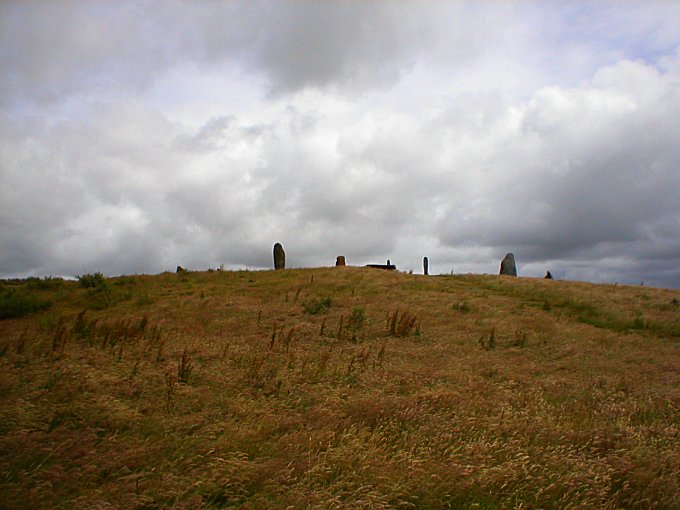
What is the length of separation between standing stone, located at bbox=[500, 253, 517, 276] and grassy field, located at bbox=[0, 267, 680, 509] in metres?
18.4

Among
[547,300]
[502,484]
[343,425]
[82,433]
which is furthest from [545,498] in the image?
[547,300]

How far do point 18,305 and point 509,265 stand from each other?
1061 inches

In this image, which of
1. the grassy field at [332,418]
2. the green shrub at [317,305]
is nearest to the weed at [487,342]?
the grassy field at [332,418]

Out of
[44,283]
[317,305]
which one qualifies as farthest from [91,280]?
[317,305]

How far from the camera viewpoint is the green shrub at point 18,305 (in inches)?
588

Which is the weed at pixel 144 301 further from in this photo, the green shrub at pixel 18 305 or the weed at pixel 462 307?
the weed at pixel 462 307

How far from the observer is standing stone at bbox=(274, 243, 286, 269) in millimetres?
29594

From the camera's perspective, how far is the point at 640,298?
66.8 ft

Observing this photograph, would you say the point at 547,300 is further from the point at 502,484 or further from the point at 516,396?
the point at 502,484

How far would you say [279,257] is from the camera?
29.8 metres

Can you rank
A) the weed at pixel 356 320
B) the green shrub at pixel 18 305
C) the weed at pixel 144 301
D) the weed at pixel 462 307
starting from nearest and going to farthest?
the weed at pixel 356 320 → the green shrub at pixel 18 305 → the weed at pixel 462 307 → the weed at pixel 144 301

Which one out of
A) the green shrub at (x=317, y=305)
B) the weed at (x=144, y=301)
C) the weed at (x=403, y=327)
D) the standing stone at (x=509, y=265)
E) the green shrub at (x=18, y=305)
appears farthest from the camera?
the standing stone at (x=509, y=265)

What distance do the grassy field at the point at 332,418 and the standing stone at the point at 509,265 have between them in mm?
18410

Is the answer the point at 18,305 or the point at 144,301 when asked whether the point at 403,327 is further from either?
the point at 18,305
